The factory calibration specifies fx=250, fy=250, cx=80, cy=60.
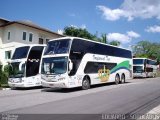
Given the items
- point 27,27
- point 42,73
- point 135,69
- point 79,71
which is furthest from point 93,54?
point 135,69

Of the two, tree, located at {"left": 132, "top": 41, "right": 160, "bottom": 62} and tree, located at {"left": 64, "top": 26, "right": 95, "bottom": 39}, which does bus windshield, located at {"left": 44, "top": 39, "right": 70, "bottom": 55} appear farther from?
tree, located at {"left": 132, "top": 41, "right": 160, "bottom": 62}

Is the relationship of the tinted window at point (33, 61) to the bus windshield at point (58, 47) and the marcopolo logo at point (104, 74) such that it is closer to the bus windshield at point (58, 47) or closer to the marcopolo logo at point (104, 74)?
the bus windshield at point (58, 47)

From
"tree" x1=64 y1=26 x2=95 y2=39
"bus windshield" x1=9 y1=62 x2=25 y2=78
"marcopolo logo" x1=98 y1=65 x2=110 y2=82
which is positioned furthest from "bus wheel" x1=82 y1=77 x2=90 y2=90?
"tree" x1=64 y1=26 x2=95 y2=39

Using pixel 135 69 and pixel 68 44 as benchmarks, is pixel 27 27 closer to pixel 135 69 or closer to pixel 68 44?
pixel 135 69

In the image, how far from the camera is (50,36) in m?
42.6

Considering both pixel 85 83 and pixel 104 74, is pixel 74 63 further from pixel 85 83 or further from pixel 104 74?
pixel 104 74

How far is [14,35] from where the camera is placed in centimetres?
3609

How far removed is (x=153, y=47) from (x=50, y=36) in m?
58.4

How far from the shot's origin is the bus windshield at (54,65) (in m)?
16.9

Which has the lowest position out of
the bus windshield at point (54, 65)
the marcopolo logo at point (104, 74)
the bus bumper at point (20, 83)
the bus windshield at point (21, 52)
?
the bus bumper at point (20, 83)

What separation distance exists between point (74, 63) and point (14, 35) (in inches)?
822

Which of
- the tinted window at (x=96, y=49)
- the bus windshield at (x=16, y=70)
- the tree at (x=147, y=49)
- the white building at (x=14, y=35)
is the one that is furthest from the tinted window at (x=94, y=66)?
the tree at (x=147, y=49)

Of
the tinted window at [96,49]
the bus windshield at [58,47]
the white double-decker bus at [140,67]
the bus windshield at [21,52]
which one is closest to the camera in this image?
the bus windshield at [58,47]

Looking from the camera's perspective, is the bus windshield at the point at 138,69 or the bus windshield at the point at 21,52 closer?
the bus windshield at the point at 21,52
